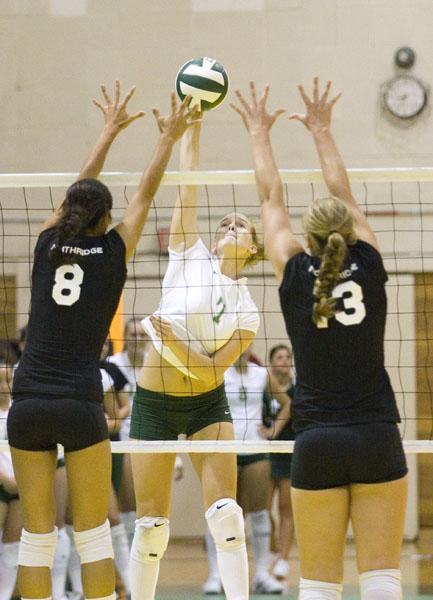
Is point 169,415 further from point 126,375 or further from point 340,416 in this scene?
point 126,375

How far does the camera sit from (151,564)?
5.29 m

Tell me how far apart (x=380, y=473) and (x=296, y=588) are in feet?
15.8

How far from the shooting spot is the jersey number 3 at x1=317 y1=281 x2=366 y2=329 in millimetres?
3881

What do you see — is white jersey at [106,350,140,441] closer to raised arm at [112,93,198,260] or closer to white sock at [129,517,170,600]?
white sock at [129,517,170,600]

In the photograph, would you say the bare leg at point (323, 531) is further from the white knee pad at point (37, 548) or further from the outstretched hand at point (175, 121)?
the outstretched hand at point (175, 121)

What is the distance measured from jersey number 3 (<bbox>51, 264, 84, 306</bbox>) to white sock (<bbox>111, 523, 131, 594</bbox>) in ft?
10.6

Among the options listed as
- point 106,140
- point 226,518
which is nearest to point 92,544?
point 226,518

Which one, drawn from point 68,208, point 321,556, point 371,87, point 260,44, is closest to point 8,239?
point 260,44

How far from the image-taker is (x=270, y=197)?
4.27 m

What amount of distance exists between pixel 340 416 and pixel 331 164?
1113 millimetres

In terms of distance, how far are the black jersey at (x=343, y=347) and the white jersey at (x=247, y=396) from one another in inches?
169

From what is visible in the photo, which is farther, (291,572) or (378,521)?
(291,572)

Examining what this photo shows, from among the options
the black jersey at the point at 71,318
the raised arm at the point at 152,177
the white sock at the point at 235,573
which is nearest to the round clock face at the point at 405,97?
Result: the raised arm at the point at 152,177

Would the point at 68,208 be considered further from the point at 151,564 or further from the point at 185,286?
the point at 151,564
